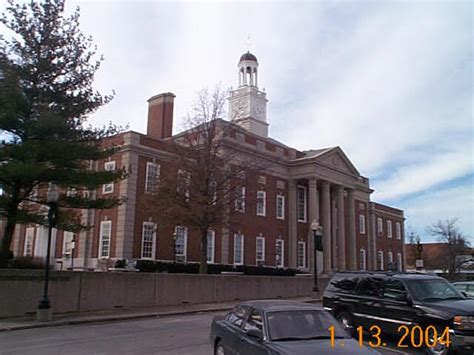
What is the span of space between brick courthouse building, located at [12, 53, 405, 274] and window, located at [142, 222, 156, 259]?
0.07 metres

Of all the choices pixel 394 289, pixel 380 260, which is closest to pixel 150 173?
pixel 394 289

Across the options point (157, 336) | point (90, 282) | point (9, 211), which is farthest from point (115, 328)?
point (9, 211)

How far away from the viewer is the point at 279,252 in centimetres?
4838

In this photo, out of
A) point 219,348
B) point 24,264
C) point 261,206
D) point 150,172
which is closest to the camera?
point 219,348

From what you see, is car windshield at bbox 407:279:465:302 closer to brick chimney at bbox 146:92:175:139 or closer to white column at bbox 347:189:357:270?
brick chimney at bbox 146:92:175:139

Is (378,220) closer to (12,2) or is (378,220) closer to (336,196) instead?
(336,196)

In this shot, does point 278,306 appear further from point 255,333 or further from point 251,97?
point 251,97

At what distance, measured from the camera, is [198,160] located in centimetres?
3042

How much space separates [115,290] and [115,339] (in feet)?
29.3

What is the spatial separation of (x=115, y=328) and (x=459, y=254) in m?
63.9

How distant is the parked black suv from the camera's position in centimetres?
1040

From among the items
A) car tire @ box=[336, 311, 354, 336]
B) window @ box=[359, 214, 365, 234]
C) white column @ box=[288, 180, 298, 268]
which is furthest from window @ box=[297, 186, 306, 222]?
car tire @ box=[336, 311, 354, 336]

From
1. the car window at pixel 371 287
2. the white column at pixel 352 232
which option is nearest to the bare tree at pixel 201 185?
the car window at pixel 371 287

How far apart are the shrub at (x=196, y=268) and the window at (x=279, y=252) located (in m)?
1.95
